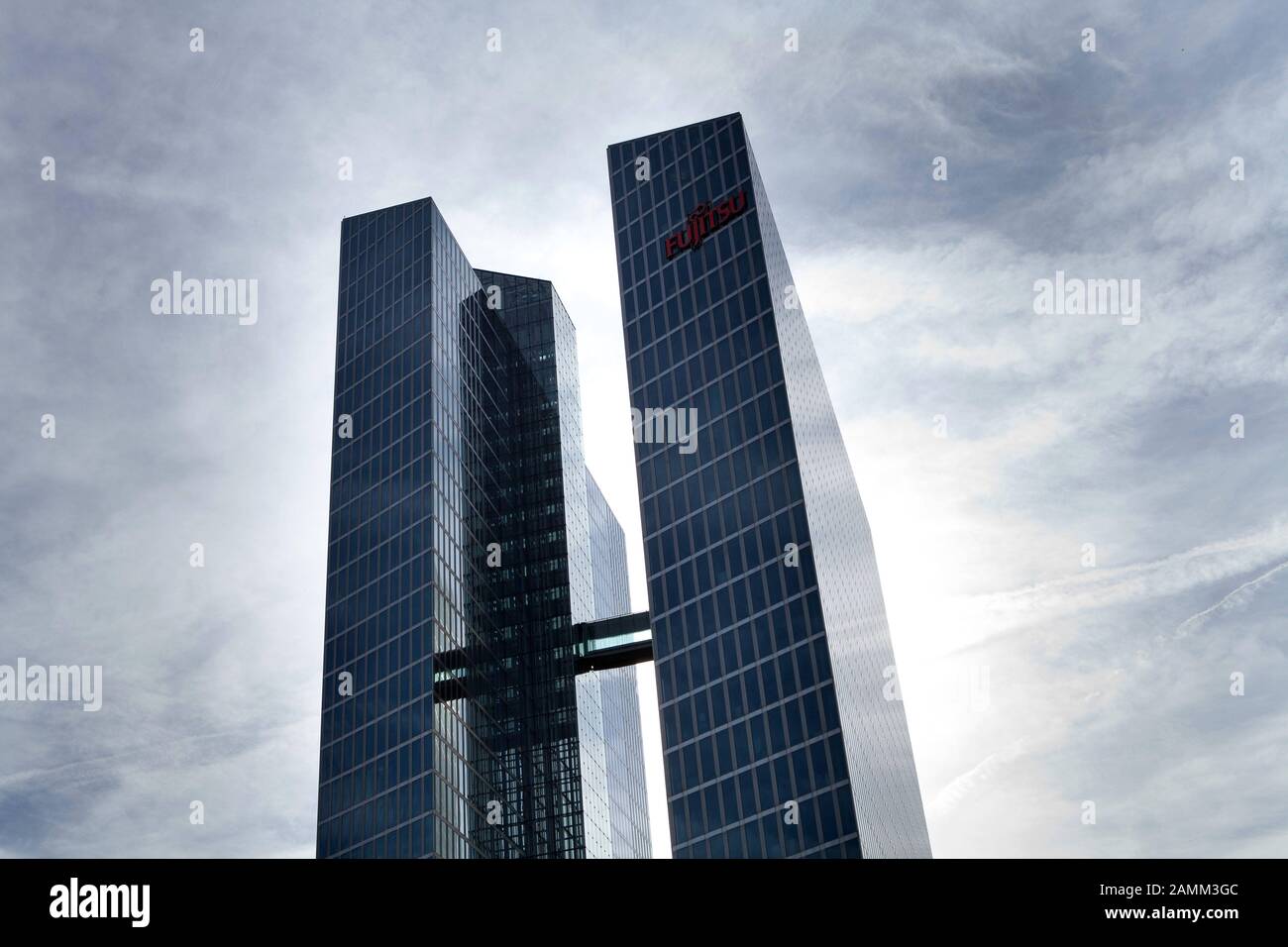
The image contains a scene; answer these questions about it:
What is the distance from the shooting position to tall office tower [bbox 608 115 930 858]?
3733 inches

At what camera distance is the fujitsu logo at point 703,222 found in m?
120

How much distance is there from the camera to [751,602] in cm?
10200

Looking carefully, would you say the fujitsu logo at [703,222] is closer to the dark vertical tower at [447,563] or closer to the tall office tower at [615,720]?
the dark vertical tower at [447,563]

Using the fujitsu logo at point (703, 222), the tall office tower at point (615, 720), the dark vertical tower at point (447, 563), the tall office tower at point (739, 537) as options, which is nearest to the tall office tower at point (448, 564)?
the dark vertical tower at point (447, 563)

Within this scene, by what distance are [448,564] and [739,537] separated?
138 ft

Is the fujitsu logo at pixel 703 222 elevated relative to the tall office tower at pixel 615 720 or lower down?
elevated

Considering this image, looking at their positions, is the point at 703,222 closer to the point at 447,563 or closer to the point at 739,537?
the point at 739,537

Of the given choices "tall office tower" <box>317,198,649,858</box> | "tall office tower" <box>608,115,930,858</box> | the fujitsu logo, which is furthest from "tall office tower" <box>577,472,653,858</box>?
the fujitsu logo

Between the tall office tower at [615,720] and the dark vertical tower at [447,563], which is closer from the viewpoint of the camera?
the dark vertical tower at [447,563]

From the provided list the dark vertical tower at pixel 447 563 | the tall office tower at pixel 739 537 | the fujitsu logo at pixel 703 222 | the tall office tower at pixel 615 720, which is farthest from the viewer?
the tall office tower at pixel 615 720

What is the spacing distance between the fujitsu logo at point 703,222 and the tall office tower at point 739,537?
0.66 ft

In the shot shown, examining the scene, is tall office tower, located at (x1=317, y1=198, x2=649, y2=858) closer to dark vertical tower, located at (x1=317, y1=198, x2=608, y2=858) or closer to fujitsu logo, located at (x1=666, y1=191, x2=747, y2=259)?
dark vertical tower, located at (x1=317, y1=198, x2=608, y2=858)
